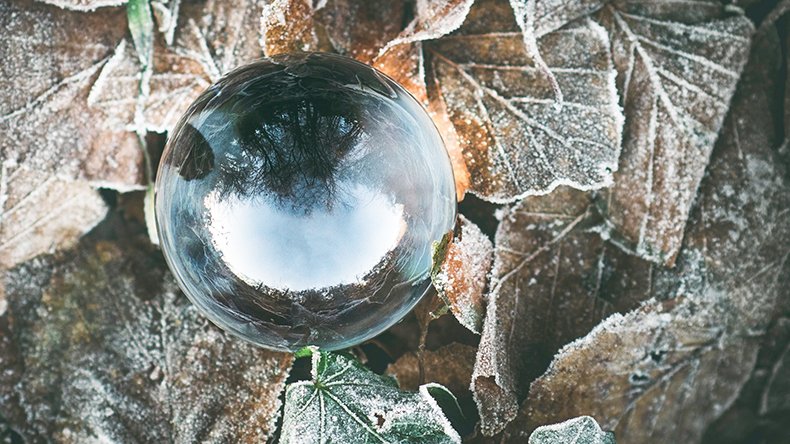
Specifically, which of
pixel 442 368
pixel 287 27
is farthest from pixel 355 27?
pixel 442 368

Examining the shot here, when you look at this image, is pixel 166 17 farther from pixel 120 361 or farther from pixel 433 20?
pixel 120 361

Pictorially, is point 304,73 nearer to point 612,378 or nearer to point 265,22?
point 265,22

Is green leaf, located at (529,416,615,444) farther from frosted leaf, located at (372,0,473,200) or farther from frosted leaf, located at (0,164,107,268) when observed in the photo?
frosted leaf, located at (0,164,107,268)

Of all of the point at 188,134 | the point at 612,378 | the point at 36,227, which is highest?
the point at 36,227

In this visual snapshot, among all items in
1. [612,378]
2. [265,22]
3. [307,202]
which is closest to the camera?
[307,202]

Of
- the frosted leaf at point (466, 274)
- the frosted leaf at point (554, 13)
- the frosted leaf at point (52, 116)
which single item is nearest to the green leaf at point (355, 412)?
the frosted leaf at point (466, 274)

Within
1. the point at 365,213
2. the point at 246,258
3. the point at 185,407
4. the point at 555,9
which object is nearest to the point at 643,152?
the point at 555,9

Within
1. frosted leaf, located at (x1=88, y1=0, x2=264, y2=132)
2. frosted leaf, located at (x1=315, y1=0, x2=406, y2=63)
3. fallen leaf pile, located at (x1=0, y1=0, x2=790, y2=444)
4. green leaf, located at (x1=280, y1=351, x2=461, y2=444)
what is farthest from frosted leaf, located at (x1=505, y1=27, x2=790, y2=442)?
frosted leaf, located at (x1=88, y1=0, x2=264, y2=132)
